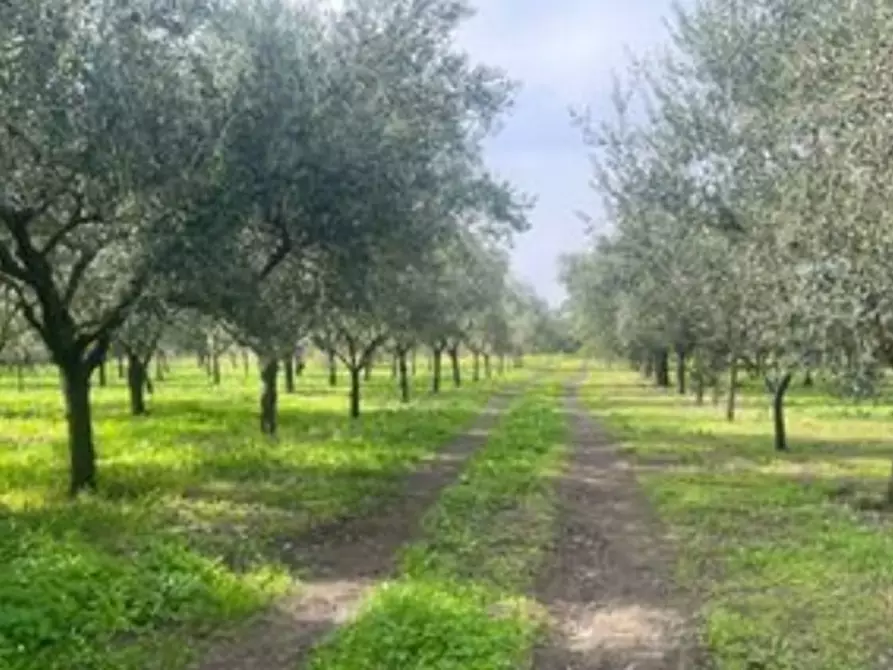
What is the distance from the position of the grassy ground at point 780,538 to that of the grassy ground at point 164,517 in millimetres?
5869

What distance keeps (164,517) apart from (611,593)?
9.04m

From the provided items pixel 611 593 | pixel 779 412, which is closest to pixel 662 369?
pixel 779 412

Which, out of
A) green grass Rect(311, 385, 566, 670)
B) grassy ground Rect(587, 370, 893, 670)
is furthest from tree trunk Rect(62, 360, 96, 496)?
grassy ground Rect(587, 370, 893, 670)

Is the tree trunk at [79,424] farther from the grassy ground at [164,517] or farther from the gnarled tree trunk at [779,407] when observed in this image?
the gnarled tree trunk at [779,407]

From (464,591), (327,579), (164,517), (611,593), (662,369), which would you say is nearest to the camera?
(464,591)

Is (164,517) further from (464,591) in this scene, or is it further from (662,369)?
(662,369)

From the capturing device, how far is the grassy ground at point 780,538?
44.5 feet

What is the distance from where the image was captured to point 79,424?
84.0ft

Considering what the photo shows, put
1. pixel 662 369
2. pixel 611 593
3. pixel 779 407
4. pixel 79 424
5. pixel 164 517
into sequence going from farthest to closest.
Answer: pixel 662 369 < pixel 779 407 < pixel 79 424 < pixel 164 517 < pixel 611 593

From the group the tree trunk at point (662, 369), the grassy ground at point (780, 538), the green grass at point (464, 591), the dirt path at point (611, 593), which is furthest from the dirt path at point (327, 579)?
the tree trunk at point (662, 369)

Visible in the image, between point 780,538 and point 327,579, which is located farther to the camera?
point 780,538

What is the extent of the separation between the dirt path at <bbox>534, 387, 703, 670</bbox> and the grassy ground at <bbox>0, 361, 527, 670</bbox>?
12.3 feet

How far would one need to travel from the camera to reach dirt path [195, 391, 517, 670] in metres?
13.0

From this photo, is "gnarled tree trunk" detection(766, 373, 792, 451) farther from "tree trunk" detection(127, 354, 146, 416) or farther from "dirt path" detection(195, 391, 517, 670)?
"tree trunk" detection(127, 354, 146, 416)
